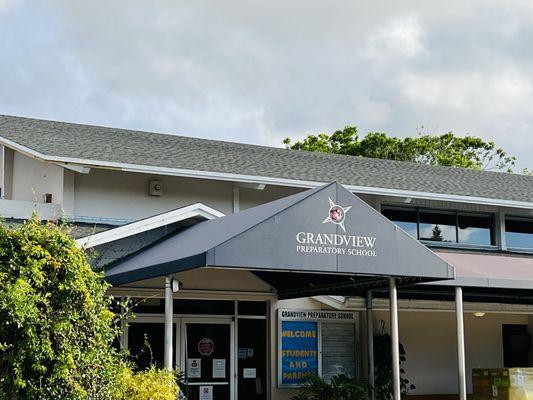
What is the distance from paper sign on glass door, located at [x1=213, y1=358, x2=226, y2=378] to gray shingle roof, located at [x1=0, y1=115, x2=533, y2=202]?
12.4ft

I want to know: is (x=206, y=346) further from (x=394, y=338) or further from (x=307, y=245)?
(x=307, y=245)

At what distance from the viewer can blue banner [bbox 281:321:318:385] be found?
56.9 ft

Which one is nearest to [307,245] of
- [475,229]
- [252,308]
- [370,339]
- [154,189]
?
[370,339]

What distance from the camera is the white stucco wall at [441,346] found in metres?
19.9

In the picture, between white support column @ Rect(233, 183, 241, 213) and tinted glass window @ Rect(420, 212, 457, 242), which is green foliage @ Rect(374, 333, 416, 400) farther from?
white support column @ Rect(233, 183, 241, 213)

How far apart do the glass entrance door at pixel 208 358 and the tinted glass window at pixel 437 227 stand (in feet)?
19.4

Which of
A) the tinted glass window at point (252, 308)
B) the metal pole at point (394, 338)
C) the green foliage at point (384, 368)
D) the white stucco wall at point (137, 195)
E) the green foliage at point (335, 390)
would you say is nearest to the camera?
the metal pole at point (394, 338)

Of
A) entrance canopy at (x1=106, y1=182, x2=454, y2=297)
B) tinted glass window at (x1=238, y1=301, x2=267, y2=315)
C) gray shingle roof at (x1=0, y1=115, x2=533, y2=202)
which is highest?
gray shingle roof at (x1=0, y1=115, x2=533, y2=202)

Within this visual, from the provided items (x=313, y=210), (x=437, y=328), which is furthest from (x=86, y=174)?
(x=437, y=328)

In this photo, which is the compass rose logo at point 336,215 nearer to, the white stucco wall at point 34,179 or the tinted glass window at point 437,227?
the white stucco wall at point 34,179

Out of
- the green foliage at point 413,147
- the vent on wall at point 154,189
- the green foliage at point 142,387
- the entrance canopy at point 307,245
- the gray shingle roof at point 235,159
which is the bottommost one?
the green foliage at point 142,387

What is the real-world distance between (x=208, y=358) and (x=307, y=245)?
234 inches

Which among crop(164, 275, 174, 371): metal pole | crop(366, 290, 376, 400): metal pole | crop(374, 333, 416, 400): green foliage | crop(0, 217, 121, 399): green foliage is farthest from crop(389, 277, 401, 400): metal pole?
crop(374, 333, 416, 400): green foliage

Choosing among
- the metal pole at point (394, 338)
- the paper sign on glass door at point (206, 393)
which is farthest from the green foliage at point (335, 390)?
the metal pole at point (394, 338)
